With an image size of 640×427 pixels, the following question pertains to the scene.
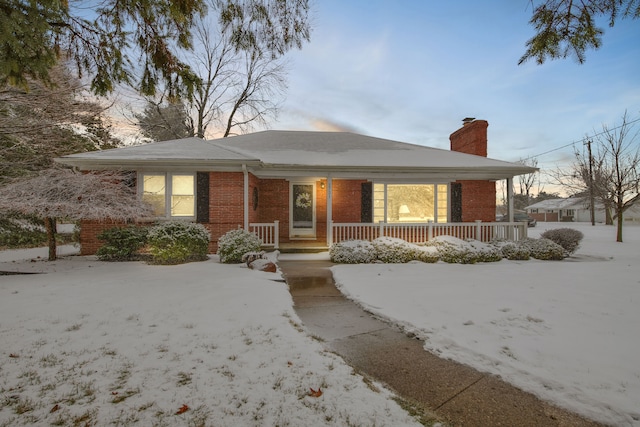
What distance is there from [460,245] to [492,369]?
689cm

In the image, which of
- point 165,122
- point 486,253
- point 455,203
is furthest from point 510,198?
point 165,122

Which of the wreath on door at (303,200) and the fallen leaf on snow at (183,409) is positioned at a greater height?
the wreath on door at (303,200)

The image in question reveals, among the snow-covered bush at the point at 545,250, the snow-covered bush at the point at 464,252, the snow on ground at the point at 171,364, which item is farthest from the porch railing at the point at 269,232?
the snow-covered bush at the point at 545,250

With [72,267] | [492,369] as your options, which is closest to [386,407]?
[492,369]

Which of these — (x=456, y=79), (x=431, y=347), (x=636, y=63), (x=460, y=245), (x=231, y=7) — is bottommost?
(x=431, y=347)

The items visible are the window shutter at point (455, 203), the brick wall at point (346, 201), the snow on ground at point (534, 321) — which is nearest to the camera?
the snow on ground at point (534, 321)

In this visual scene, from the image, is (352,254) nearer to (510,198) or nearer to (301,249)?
(301,249)

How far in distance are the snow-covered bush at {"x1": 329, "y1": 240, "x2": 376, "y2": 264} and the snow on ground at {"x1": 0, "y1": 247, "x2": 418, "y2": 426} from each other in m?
3.76

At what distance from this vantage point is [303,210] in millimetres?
12781

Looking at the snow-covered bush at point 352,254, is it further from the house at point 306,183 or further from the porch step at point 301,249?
the house at point 306,183

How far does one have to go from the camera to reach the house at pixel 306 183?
10.1 meters

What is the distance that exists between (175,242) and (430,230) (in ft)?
28.3

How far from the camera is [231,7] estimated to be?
3631 millimetres

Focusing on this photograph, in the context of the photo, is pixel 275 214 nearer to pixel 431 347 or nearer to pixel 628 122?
pixel 431 347
